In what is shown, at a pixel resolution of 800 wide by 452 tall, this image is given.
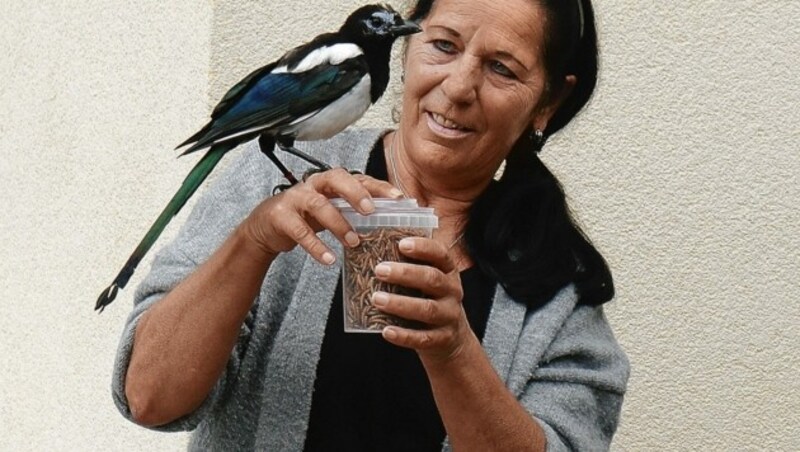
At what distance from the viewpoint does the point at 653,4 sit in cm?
311

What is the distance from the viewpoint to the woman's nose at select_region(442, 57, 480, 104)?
1855 millimetres

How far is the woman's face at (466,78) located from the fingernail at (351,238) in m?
0.45

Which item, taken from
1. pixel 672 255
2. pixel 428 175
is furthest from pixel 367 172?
pixel 672 255

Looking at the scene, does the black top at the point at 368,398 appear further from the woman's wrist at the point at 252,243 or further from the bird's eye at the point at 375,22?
the bird's eye at the point at 375,22

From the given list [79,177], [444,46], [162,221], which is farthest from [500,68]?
[79,177]

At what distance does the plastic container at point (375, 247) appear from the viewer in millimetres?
1472

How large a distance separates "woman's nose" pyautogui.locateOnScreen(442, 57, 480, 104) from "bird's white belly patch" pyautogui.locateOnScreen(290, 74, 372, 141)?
34cm

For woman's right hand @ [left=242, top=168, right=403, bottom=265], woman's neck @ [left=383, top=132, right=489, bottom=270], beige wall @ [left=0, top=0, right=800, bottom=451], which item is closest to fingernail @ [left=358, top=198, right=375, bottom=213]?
woman's right hand @ [left=242, top=168, right=403, bottom=265]

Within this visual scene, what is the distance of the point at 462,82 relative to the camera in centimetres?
185

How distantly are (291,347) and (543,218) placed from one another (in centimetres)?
47

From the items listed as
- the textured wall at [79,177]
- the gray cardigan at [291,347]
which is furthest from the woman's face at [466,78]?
the textured wall at [79,177]

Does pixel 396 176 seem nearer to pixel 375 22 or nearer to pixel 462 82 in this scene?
pixel 462 82

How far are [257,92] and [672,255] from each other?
1747 millimetres

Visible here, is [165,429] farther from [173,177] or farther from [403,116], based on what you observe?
[173,177]
